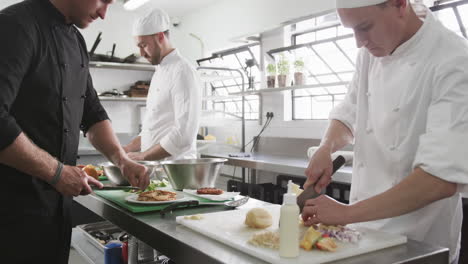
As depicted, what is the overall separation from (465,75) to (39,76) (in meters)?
1.44

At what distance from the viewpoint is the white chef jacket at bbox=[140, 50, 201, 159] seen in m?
2.81

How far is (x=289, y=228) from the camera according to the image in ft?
3.26

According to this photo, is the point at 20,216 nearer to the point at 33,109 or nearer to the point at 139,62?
the point at 33,109

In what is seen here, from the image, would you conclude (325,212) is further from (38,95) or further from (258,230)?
(38,95)

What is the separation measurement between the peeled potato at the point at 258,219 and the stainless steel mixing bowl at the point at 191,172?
0.60 metres

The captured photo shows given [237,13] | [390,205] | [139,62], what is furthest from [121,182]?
[139,62]

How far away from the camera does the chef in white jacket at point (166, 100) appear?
2789 mm

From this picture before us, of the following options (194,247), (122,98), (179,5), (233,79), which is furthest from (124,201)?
(179,5)

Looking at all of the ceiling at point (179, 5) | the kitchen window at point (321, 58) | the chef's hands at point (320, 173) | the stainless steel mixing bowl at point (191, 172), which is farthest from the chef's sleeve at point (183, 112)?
the ceiling at point (179, 5)

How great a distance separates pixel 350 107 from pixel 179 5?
5038mm

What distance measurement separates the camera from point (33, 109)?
150cm

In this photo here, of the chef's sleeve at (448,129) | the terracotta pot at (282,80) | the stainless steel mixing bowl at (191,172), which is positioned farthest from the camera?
the terracotta pot at (282,80)

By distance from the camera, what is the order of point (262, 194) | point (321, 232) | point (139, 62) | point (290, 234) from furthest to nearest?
point (139, 62) < point (262, 194) < point (321, 232) < point (290, 234)

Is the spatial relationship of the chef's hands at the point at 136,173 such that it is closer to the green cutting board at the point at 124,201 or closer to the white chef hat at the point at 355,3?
the green cutting board at the point at 124,201
